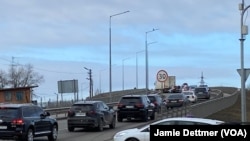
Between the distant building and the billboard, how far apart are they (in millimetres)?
18399

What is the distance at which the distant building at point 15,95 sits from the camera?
38.3m

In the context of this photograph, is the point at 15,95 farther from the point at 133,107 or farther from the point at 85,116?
the point at 85,116

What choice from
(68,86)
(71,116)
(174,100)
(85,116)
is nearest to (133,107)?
(85,116)

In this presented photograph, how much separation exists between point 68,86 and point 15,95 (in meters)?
19.5

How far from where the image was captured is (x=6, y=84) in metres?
118

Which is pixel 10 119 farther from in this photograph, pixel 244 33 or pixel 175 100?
pixel 175 100

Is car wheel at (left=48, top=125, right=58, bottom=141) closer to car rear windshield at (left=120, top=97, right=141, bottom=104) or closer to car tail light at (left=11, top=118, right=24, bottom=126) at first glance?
car tail light at (left=11, top=118, right=24, bottom=126)

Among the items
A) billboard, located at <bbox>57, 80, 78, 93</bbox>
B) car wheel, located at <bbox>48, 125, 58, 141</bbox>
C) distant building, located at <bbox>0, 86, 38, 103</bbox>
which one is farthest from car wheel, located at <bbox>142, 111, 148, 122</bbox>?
billboard, located at <bbox>57, 80, 78, 93</bbox>

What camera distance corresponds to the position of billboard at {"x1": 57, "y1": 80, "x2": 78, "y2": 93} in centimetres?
5806

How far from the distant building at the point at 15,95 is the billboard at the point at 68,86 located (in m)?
18.4

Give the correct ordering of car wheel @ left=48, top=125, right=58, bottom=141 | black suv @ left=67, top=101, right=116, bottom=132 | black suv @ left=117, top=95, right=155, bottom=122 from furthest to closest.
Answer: black suv @ left=117, top=95, right=155, bottom=122 → black suv @ left=67, top=101, right=116, bottom=132 → car wheel @ left=48, top=125, right=58, bottom=141

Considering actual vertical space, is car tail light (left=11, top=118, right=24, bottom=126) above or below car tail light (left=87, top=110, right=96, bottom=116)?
above

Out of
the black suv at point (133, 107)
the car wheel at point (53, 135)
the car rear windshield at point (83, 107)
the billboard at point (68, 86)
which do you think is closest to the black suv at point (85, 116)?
the car rear windshield at point (83, 107)

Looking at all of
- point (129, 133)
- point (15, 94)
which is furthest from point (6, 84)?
point (129, 133)
